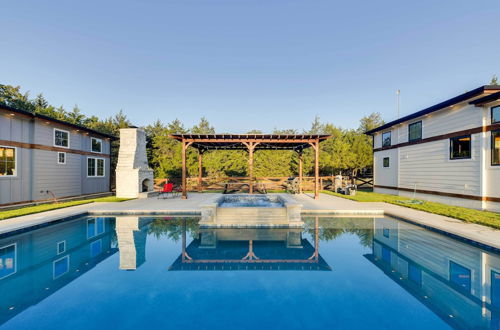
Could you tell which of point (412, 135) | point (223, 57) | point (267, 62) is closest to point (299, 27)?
point (267, 62)

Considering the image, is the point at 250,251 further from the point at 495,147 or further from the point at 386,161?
the point at 386,161

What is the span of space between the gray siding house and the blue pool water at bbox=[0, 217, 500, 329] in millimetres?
6198

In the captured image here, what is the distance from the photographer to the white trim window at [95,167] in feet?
50.8

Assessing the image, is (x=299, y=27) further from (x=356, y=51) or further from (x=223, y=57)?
(x=223, y=57)

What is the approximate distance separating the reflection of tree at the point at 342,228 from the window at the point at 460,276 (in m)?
1.87

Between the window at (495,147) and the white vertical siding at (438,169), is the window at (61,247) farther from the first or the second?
the window at (495,147)

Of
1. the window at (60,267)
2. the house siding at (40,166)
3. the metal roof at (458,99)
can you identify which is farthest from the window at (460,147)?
the house siding at (40,166)

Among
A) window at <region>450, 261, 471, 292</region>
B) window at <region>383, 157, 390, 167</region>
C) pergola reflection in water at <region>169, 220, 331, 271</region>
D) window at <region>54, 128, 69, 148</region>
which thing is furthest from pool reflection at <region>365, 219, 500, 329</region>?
window at <region>54, 128, 69, 148</region>

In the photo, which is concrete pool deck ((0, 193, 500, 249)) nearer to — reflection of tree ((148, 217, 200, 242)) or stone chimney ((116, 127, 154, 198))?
reflection of tree ((148, 217, 200, 242))

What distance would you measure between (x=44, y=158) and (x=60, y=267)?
10.6m

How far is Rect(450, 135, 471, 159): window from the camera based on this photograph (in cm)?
975

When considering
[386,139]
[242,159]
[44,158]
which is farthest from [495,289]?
[44,158]

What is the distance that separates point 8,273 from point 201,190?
40.5 feet

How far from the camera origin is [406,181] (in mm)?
13727
